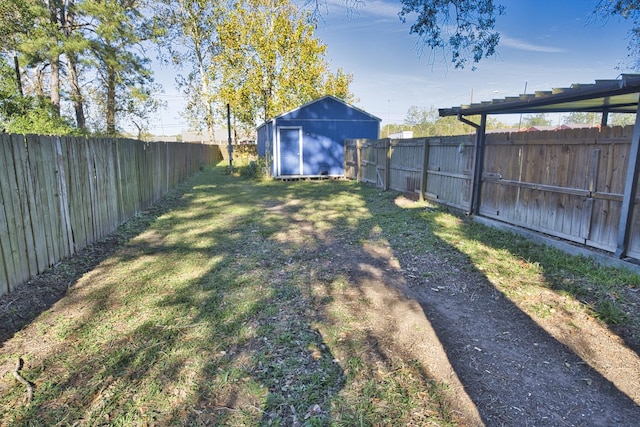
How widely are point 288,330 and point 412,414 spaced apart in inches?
49.5

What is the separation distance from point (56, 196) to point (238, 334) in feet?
10.0

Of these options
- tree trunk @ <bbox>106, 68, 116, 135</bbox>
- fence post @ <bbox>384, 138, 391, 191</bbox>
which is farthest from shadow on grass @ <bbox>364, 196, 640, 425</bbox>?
tree trunk @ <bbox>106, 68, 116, 135</bbox>

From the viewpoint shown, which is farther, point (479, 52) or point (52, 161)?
point (479, 52)

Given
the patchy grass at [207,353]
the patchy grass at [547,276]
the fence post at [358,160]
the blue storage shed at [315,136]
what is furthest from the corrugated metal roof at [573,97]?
the blue storage shed at [315,136]

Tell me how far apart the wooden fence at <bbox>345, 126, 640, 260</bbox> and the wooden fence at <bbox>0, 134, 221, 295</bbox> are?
6.77 metres

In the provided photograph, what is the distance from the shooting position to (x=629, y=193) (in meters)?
4.34

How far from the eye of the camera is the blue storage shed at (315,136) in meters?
15.7

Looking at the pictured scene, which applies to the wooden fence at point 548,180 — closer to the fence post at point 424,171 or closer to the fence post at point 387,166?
the fence post at point 424,171

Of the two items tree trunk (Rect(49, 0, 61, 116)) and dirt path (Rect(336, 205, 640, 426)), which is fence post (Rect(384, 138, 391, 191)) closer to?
dirt path (Rect(336, 205, 640, 426))

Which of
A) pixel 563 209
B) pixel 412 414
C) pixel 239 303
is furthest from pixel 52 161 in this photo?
pixel 563 209

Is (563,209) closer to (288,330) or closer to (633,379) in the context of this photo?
(633,379)

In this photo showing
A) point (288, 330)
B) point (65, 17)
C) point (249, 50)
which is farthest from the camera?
point (249, 50)

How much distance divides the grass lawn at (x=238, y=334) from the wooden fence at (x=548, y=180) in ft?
1.80

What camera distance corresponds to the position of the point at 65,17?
45.7 ft
